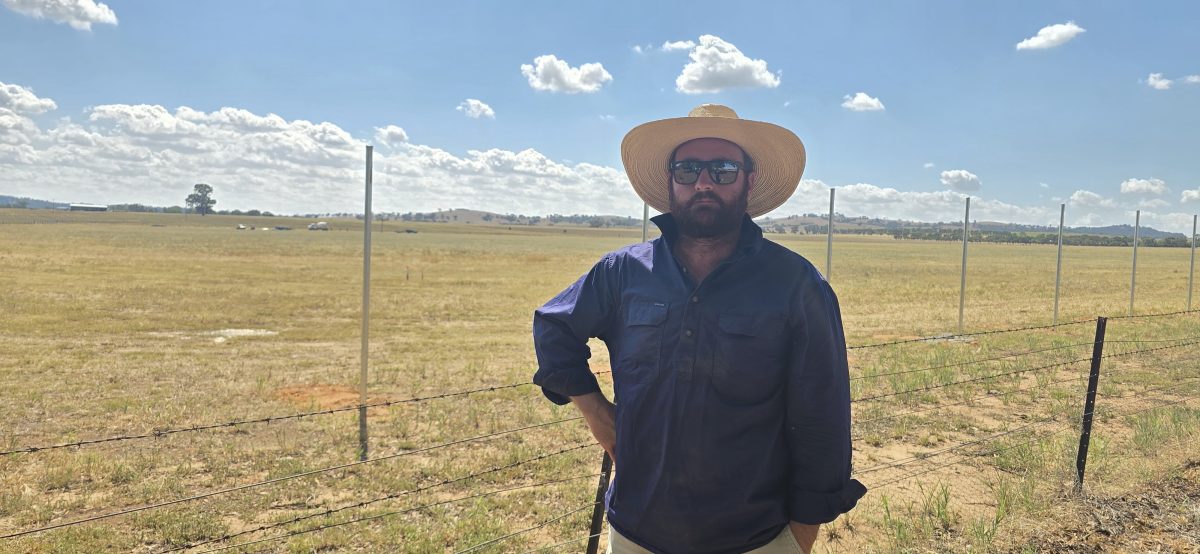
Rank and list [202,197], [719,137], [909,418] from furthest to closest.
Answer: [202,197]
[909,418]
[719,137]

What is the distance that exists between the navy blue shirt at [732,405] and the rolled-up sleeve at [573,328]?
15 cm

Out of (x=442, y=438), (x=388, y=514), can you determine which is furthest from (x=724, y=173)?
(x=442, y=438)

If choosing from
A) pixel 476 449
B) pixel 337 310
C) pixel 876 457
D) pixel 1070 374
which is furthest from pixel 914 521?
pixel 337 310

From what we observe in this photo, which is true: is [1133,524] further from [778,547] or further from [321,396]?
[321,396]

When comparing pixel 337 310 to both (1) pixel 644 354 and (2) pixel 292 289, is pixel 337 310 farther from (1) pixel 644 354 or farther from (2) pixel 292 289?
(1) pixel 644 354

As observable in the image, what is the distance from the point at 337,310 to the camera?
17703 millimetres

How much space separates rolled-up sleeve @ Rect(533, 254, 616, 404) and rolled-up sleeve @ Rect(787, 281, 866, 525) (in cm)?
60

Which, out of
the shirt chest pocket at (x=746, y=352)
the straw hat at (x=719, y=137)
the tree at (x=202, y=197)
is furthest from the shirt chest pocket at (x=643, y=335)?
the tree at (x=202, y=197)

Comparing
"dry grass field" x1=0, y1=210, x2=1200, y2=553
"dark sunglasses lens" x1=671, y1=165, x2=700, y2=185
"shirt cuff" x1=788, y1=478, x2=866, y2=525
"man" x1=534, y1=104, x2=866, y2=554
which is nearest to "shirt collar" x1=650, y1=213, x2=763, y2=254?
"man" x1=534, y1=104, x2=866, y2=554

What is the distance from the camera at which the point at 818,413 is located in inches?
76.1

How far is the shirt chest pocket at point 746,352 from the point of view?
6.18 feet

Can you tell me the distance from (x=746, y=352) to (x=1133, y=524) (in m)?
3.80

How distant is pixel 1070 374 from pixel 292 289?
20.5 meters

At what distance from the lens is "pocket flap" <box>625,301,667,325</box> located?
1972 mm
